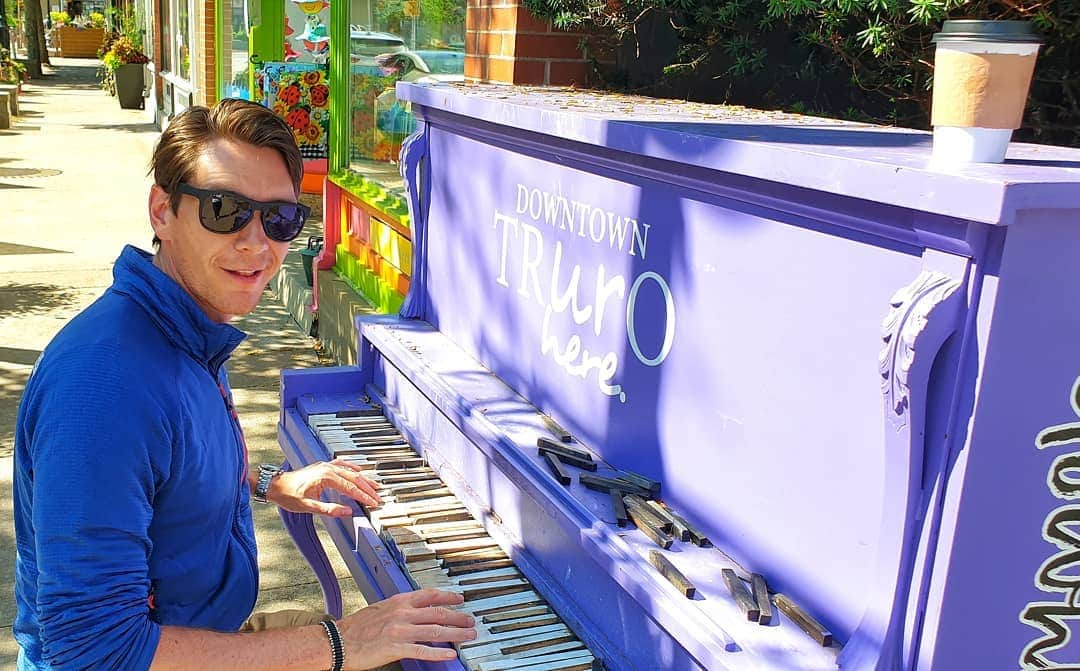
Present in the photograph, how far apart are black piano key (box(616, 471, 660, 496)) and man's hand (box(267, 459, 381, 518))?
2.11ft

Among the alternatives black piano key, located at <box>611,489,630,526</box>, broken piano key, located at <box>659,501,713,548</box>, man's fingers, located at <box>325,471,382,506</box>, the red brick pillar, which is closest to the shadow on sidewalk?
the red brick pillar

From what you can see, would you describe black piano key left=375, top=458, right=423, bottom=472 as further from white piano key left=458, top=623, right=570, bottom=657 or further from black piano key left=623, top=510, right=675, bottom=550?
black piano key left=623, top=510, right=675, bottom=550

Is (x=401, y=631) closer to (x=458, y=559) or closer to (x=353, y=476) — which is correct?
(x=458, y=559)

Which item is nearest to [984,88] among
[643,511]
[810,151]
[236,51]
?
[810,151]

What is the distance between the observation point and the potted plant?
69.3 ft

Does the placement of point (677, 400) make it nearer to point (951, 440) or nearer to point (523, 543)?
point (523, 543)

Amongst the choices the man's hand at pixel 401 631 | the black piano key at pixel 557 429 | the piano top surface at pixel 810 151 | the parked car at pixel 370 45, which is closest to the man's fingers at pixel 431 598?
the man's hand at pixel 401 631

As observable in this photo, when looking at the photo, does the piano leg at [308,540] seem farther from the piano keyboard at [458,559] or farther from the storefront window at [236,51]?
the storefront window at [236,51]

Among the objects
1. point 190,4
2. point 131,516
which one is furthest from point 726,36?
point 190,4

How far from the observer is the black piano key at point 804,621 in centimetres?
155

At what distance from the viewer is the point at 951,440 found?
131cm

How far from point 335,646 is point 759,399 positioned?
0.83m

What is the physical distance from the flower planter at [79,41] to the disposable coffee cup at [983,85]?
4737 centimetres

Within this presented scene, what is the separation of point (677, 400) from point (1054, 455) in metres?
0.74
